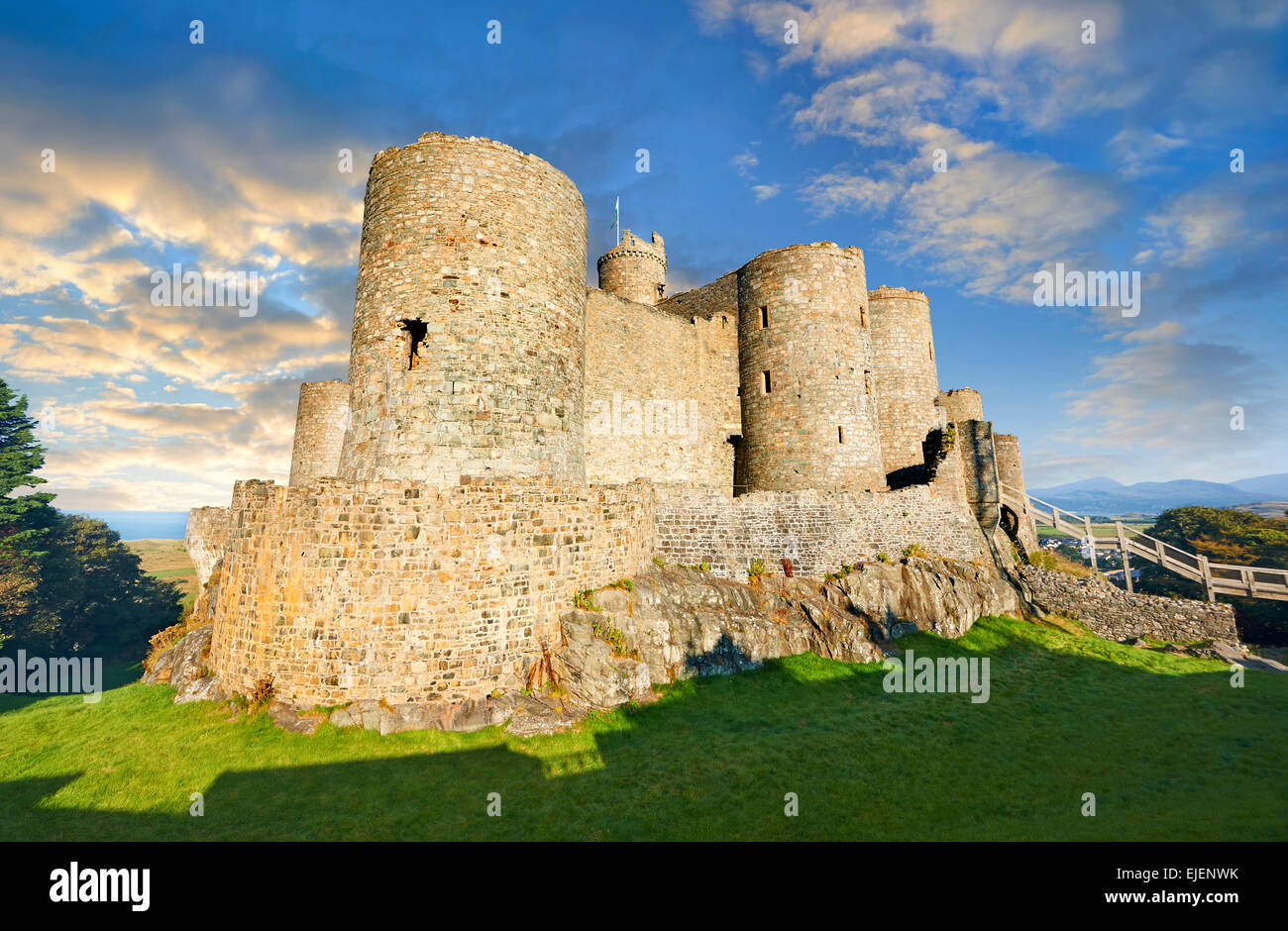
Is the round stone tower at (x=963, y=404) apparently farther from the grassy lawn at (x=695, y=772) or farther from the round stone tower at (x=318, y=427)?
the round stone tower at (x=318, y=427)

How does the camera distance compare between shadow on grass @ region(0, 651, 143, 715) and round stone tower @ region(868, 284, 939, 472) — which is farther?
round stone tower @ region(868, 284, 939, 472)

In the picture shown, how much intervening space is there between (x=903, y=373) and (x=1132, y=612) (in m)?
13.1

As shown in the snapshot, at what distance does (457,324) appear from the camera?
38.7ft

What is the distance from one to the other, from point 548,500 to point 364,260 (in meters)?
7.94

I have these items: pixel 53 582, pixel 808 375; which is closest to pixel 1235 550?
pixel 808 375

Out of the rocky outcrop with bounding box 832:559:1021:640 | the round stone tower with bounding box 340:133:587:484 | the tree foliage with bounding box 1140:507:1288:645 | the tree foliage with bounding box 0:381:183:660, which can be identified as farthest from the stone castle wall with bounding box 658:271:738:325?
the tree foliage with bounding box 0:381:183:660

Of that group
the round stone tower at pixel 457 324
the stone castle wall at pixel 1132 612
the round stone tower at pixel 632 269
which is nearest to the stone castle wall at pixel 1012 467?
the stone castle wall at pixel 1132 612

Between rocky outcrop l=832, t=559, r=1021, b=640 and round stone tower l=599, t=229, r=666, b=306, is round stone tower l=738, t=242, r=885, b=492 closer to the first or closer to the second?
rocky outcrop l=832, t=559, r=1021, b=640

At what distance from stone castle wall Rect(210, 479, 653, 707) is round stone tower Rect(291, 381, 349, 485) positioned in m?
13.9

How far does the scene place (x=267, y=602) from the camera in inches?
392

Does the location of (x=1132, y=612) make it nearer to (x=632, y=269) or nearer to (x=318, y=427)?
(x=632, y=269)

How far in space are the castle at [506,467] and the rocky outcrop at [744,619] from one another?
0.78 m

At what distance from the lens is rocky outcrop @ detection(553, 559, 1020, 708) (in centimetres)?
1124
